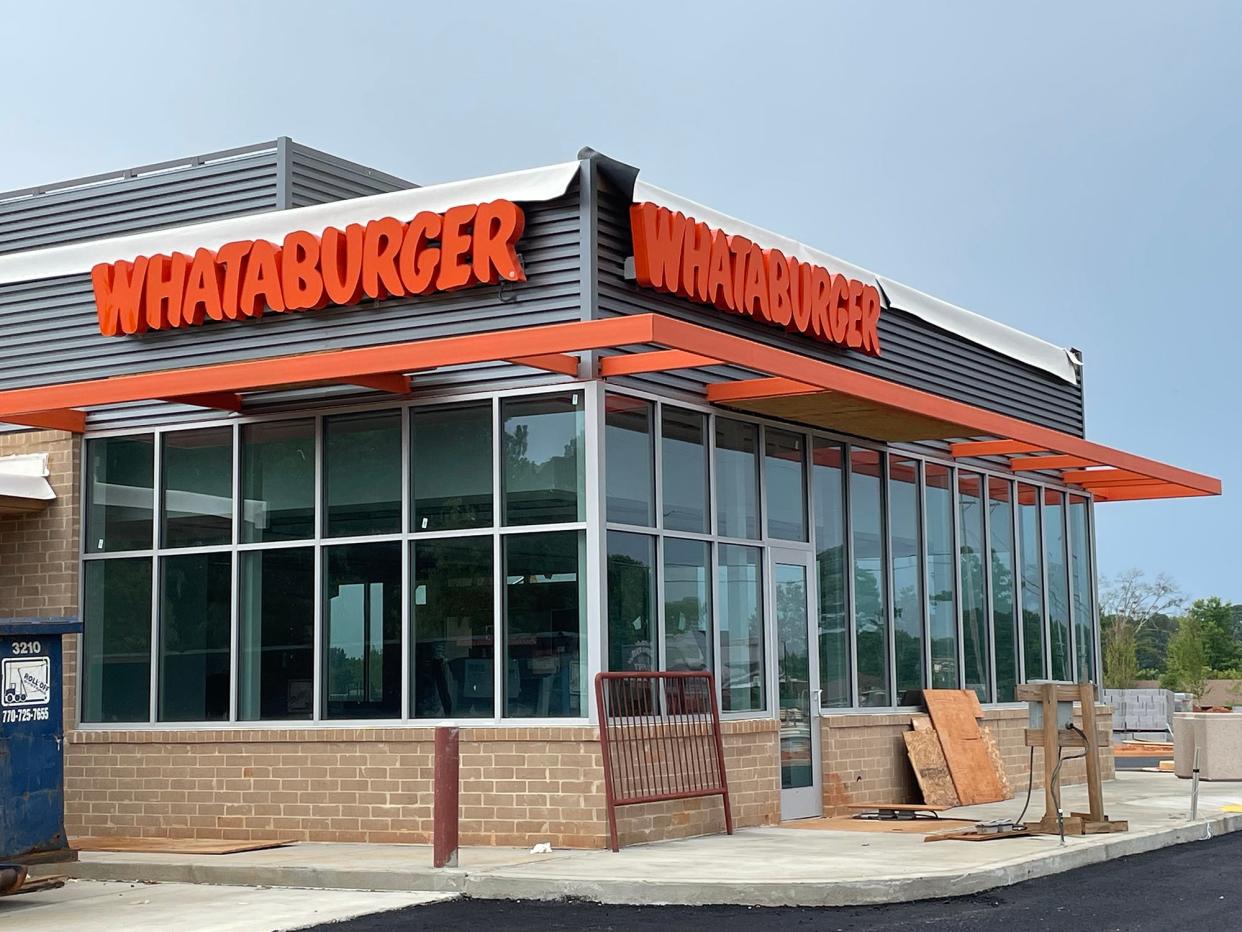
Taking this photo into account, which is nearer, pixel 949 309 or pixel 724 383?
pixel 724 383

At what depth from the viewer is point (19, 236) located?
800 inches

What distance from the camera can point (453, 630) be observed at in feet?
51.9

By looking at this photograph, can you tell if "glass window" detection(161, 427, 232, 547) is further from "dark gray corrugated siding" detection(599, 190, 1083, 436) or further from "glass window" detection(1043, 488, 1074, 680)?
"glass window" detection(1043, 488, 1074, 680)

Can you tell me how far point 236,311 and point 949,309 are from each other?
29.8 ft

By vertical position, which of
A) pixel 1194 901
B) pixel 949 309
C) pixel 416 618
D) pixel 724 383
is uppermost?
pixel 949 309

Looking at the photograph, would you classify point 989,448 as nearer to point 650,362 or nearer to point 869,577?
point 869,577

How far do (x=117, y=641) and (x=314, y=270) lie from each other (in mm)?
4663

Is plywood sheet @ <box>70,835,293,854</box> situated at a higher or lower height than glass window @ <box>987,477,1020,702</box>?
lower

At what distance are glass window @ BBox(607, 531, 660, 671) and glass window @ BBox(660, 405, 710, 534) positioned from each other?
53 cm

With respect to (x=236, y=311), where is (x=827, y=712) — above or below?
below

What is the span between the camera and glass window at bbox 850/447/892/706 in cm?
1938

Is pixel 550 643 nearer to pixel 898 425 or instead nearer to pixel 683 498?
pixel 683 498

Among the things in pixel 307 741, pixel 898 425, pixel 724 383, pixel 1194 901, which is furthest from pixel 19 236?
pixel 1194 901

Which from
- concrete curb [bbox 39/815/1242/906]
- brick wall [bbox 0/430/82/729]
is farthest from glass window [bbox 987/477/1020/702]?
brick wall [bbox 0/430/82/729]
